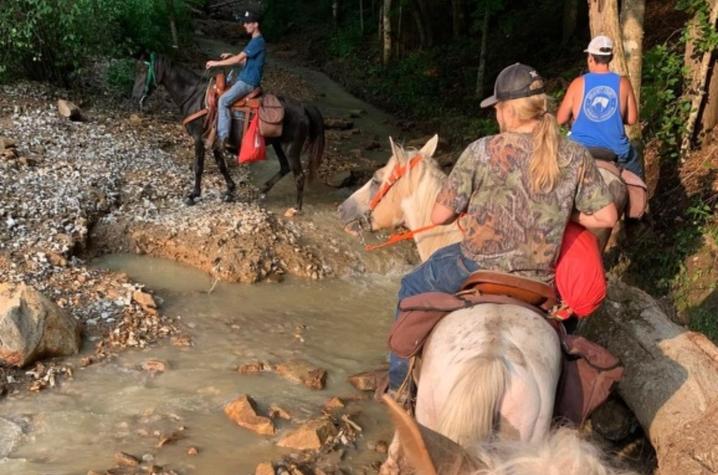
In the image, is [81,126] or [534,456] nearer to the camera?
[534,456]

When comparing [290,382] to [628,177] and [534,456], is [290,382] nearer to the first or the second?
[628,177]

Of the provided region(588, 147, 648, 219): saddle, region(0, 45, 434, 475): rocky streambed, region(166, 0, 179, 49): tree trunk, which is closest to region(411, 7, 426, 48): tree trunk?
region(166, 0, 179, 49): tree trunk

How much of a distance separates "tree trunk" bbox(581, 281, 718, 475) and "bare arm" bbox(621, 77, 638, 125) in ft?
5.20

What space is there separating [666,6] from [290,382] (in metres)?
12.4

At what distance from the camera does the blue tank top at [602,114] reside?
601 centimetres

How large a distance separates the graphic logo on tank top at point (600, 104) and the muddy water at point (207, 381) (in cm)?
293

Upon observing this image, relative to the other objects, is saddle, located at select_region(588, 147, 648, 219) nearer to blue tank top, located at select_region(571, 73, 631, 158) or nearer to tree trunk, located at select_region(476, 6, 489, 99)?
blue tank top, located at select_region(571, 73, 631, 158)

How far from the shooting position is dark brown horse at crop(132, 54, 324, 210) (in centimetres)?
961

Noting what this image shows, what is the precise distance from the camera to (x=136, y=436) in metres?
4.83

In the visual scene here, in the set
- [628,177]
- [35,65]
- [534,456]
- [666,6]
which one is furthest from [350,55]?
[534,456]

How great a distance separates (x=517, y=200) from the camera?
319cm

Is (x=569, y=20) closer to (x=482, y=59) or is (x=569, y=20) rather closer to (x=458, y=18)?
(x=482, y=59)

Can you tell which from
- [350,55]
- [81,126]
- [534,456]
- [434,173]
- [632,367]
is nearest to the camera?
[534,456]

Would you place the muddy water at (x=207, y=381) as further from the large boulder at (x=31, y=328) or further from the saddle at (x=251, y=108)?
the saddle at (x=251, y=108)
